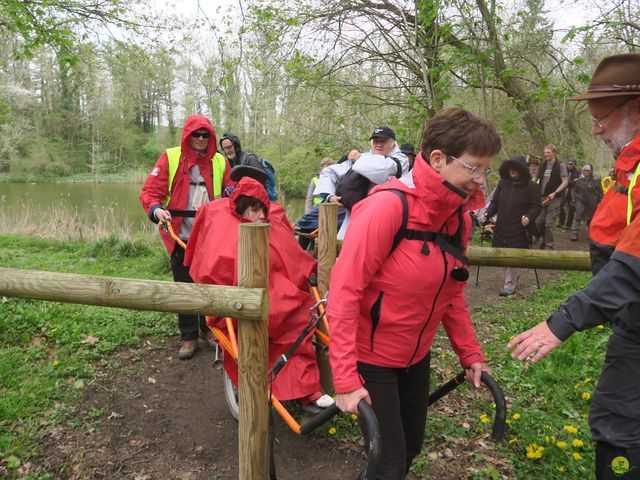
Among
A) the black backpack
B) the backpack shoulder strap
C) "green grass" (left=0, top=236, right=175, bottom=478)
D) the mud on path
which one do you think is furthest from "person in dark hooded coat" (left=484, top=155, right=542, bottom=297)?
the backpack shoulder strap

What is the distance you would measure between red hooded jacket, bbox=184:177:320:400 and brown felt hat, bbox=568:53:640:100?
203cm

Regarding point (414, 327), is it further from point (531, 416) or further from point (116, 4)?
point (116, 4)

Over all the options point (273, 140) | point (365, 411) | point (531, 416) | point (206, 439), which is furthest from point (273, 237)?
point (273, 140)

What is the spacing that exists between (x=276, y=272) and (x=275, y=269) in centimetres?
2

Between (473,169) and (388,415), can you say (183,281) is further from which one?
(473,169)

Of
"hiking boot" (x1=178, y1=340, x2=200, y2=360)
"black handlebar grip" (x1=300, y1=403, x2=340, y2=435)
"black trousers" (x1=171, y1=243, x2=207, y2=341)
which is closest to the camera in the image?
"black handlebar grip" (x1=300, y1=403, x2=340, y2=435)

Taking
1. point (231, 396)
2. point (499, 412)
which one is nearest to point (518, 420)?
point (499, 412)

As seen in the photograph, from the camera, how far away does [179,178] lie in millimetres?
4277

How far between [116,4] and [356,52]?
4536mm

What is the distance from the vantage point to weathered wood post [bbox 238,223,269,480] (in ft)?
7.37

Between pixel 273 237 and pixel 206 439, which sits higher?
pixel 273 237

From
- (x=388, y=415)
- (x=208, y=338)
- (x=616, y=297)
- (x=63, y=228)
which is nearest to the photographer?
(x=616, y=297)

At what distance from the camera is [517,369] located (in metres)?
4.16

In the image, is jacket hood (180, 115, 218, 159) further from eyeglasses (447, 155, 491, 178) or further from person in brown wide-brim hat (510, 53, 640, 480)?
person in brown wide-brim hat (510, 53, 640, 480)
